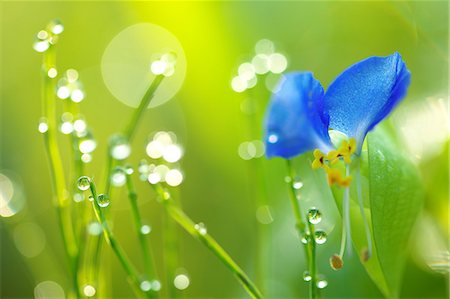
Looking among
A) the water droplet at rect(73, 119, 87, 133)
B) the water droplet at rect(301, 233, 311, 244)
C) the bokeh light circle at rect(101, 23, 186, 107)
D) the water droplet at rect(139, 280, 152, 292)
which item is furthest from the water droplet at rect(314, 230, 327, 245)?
the bokeh light circle at rect(101, 23, 186, 107)

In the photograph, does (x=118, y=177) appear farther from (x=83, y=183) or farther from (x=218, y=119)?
(x=218, y=119)

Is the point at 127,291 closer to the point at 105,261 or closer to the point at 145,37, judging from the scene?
the point at 105,261

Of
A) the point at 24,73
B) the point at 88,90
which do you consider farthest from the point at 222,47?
the point at 24,73

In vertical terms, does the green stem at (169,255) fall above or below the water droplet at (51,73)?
below

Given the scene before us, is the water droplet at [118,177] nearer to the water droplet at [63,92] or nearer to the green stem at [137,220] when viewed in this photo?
the green stem at [137,220]

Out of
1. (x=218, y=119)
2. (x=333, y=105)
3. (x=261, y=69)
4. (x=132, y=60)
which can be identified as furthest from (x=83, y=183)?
(x=132, y=60)

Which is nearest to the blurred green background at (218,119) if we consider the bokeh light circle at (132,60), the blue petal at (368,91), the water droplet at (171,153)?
the bokeh light circle at (132,60)
